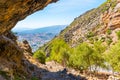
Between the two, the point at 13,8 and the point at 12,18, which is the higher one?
the point at 13,8

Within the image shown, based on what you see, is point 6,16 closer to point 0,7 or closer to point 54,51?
point 0,7

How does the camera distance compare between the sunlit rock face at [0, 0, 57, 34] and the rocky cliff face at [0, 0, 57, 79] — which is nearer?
the sunlit rock face at [0, 0, 57, 34]

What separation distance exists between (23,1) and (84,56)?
67281mm

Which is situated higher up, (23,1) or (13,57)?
(23,1)

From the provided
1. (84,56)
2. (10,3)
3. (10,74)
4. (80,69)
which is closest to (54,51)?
(80,69)

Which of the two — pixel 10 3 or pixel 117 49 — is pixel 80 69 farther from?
pixel 10 3

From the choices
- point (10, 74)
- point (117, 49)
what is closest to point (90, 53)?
point (117, 49)

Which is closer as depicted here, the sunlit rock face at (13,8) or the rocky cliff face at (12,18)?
the sunlit rock face at (13,8)

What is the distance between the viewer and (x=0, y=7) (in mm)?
40531

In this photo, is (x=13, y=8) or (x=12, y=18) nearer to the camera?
(x=13, y=8)

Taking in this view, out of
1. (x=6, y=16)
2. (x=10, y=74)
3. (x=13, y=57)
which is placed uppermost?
(x=6, y=16)

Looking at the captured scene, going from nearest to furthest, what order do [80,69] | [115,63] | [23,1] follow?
[23,1] < [115,63] < [80,69]

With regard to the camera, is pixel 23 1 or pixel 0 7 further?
pixel 23 1

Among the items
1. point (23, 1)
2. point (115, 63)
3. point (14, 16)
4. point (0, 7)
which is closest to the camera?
point (0, 7)
